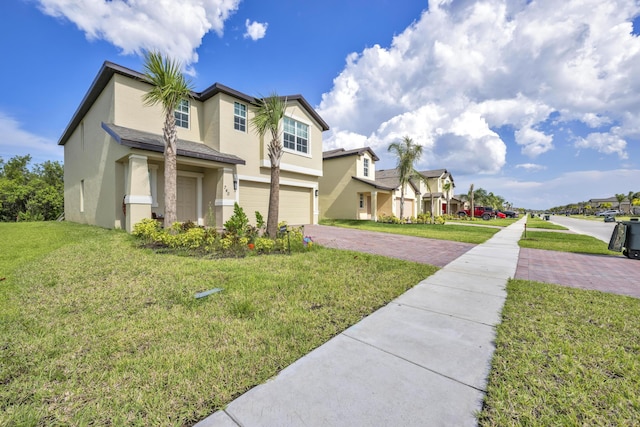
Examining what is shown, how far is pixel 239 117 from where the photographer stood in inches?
564

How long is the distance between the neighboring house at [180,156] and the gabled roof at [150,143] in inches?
1.4

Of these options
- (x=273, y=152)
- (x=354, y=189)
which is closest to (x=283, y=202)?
(x=273, y=152)

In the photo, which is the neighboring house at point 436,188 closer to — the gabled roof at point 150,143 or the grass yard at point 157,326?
the gabled roof at point 150,143

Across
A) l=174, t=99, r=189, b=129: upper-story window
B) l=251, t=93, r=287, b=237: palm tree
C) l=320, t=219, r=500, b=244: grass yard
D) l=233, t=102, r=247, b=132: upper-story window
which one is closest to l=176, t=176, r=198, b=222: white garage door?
l=174, t=99, r=189, b=129: upper-story window

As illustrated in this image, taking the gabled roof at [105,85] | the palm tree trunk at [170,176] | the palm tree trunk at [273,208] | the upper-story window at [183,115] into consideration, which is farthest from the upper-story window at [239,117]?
the palm tree trunk at [273,208]

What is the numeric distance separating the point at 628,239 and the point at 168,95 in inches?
653

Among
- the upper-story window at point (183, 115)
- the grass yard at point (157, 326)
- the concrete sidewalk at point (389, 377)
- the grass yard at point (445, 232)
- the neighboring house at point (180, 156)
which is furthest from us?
the upper-story window at point (183, 115)

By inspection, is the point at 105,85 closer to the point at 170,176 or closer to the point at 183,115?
the point at 183,115

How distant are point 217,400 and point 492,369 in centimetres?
270

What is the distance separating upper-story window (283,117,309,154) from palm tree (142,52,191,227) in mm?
7422

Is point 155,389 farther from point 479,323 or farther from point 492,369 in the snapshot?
point 479,323

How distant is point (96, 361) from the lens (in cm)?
269

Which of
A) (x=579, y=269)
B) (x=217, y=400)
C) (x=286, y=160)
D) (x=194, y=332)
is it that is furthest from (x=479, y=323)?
(x=286, y=160)

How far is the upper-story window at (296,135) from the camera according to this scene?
16344 mm
